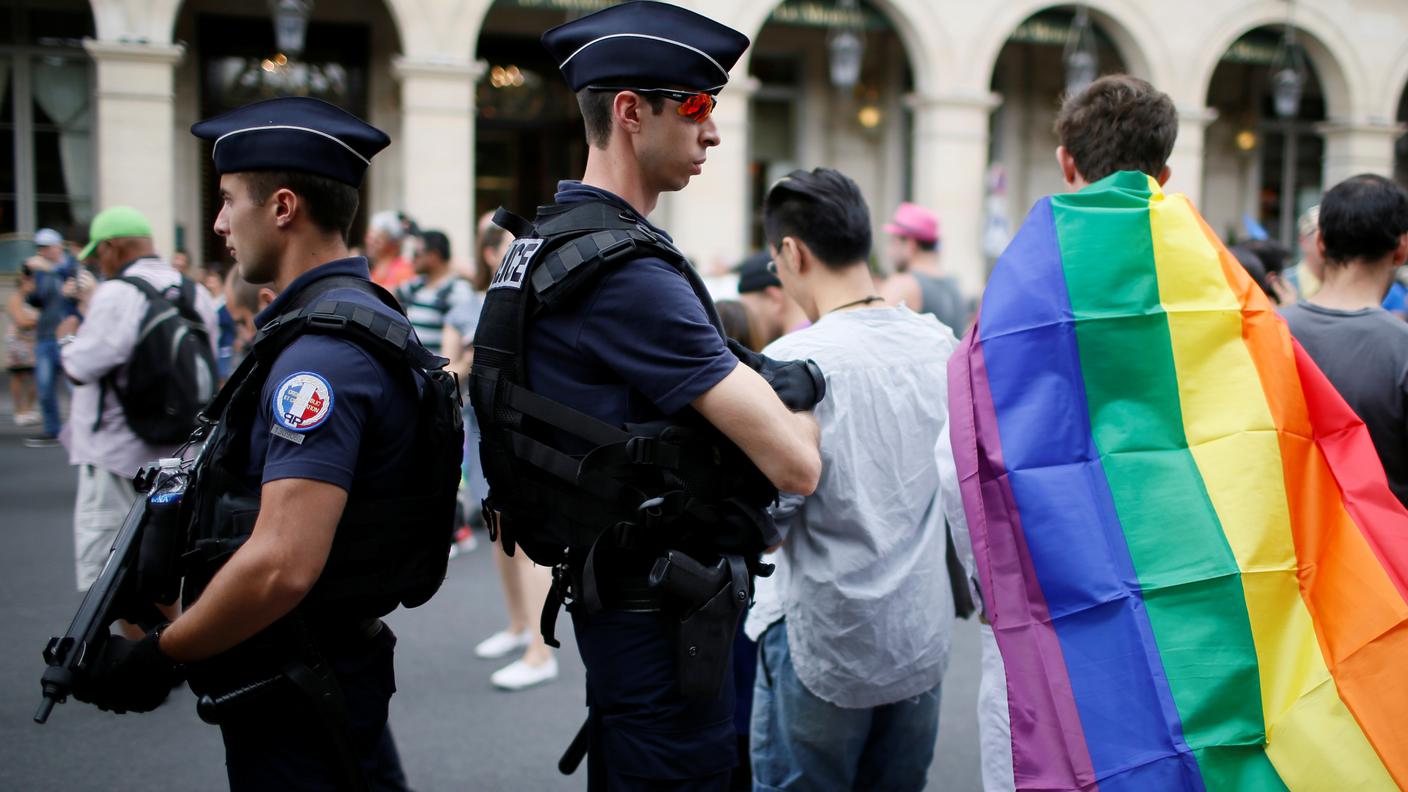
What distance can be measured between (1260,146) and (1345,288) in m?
19.9

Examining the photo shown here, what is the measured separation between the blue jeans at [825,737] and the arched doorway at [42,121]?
15098mm

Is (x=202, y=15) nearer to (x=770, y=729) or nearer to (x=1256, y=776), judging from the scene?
(x=770, y=729)

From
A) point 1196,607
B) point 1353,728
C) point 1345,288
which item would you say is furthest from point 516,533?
point 1345,288

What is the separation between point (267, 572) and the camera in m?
2.11

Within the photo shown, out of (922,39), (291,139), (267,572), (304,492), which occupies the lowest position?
(267,572)

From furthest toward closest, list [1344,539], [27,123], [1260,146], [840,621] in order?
1. [1260,146]
2. [27,123]
3. [840,621]
4. [1344,539]

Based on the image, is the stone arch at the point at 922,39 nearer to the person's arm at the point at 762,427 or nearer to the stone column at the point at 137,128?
the stone column at the point at 137,128

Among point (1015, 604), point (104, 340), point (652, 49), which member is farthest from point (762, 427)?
point (104, 340)

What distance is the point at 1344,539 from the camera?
225 centimetres

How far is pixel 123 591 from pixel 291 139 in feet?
3.15

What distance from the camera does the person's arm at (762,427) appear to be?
2076 mm

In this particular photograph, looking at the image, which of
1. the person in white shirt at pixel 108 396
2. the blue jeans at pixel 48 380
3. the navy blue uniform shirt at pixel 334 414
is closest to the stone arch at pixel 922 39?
the blue jeans at pixel 48 380

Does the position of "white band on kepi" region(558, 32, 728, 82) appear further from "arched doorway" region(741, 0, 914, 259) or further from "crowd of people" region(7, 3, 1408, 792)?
"arched doorway" region(741, 0, 914, 259)

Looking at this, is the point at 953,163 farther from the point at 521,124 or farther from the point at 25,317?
the point at 25,317
